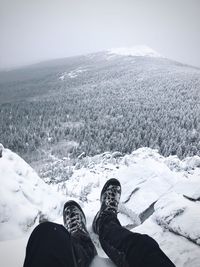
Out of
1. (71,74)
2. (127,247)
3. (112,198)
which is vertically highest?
(71,74)

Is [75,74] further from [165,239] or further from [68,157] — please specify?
[165,239]

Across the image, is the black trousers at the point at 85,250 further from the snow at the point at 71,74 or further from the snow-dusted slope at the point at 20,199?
the snow at the point at 71,74

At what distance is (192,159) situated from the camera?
4.25 m

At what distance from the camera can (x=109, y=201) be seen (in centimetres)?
173

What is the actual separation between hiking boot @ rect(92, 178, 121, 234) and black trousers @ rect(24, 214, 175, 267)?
1.01 feet

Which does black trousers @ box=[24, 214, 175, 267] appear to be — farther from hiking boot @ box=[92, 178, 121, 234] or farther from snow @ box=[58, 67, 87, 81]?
snow @ box=[58, 67, 87, 81]

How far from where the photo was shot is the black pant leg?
2.77ft

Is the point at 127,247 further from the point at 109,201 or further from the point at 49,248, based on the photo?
the point at 109,201

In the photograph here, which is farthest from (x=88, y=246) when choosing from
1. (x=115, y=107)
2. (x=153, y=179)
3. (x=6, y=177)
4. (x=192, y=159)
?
(x=115, y=107)

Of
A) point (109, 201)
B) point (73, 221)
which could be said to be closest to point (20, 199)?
point (73, 221)

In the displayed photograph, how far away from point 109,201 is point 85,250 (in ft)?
2.00

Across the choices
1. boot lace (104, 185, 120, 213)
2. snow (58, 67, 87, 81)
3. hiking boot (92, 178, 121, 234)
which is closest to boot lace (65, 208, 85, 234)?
hiking boot (92, 178, 121, 234)

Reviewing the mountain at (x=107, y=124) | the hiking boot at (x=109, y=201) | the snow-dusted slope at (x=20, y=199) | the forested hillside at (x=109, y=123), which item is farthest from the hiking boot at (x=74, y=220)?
the forested hillside at (x=109, y=123)

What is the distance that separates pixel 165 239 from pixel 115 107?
1354cm
